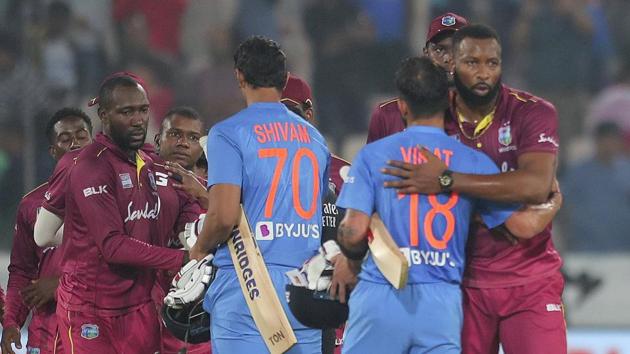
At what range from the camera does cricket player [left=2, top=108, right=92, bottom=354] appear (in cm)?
720

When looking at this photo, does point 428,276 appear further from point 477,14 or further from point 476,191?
point 477,14

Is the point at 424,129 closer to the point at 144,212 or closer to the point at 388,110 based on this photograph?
the point at 388,110

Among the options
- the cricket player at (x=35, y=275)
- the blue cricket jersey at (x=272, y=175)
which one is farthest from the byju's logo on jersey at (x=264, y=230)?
the cricket player at (x=35, y=275)

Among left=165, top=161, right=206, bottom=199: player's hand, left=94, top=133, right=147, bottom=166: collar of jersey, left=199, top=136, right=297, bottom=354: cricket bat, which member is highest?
left=94, top=133, right=147, bottom=166: collar of jersey

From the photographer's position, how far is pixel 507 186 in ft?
16.7

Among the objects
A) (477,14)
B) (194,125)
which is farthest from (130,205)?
(477,14)

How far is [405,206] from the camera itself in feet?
16.5

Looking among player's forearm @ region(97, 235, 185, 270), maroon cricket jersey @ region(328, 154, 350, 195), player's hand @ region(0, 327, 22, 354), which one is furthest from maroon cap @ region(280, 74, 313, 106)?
player's hand @ region(0, 327, 22, 354)

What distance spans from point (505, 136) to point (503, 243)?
0.47 m

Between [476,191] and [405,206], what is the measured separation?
0.96 feet

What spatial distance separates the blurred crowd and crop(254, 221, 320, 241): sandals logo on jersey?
7334mm

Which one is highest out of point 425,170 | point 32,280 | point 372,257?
point 425,170

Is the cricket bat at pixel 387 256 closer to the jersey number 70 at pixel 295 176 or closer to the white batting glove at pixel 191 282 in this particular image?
the jersey number 70 at pixel 295 176

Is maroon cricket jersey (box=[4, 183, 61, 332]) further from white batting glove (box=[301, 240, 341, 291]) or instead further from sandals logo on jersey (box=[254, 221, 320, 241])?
white batting glove (box=[301, 240, 341, 291])
